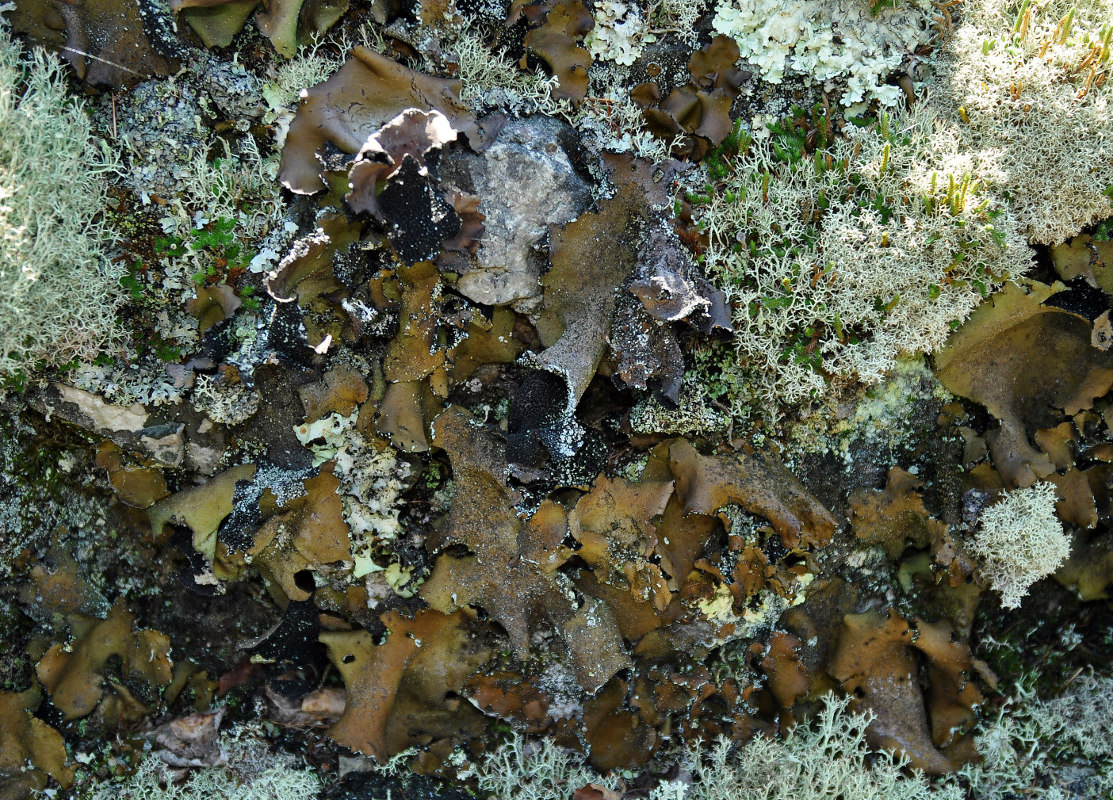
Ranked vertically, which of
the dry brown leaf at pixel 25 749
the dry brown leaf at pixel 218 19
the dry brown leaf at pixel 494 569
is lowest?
the dry brown leaf at pixel 25 749

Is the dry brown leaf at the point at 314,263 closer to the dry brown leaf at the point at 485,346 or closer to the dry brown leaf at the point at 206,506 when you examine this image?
the dry brown leaf at the point at 485,346

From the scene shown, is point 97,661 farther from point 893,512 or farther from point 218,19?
point 893,512

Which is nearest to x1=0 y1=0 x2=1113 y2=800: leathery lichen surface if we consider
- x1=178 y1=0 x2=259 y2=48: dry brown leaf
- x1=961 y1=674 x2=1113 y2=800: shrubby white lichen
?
x1=178 y1=0 x2=259 y2=48: dry brown leaf

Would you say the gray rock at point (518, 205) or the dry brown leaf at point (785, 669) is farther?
the dry brown leaf at point (785, 669)

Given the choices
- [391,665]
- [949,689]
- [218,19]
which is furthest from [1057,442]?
[218,19]

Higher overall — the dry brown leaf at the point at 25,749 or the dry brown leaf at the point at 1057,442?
the dry brown leaf at the point at 1057,442

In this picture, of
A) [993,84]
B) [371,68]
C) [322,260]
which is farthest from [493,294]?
[993,84]

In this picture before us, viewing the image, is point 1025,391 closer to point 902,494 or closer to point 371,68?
point 902,494

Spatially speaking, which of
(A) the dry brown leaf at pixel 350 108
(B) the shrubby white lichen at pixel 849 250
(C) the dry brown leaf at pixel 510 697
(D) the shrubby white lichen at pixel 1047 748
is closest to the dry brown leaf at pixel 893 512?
(B) the shrubby white lichen at pixel 849 250
